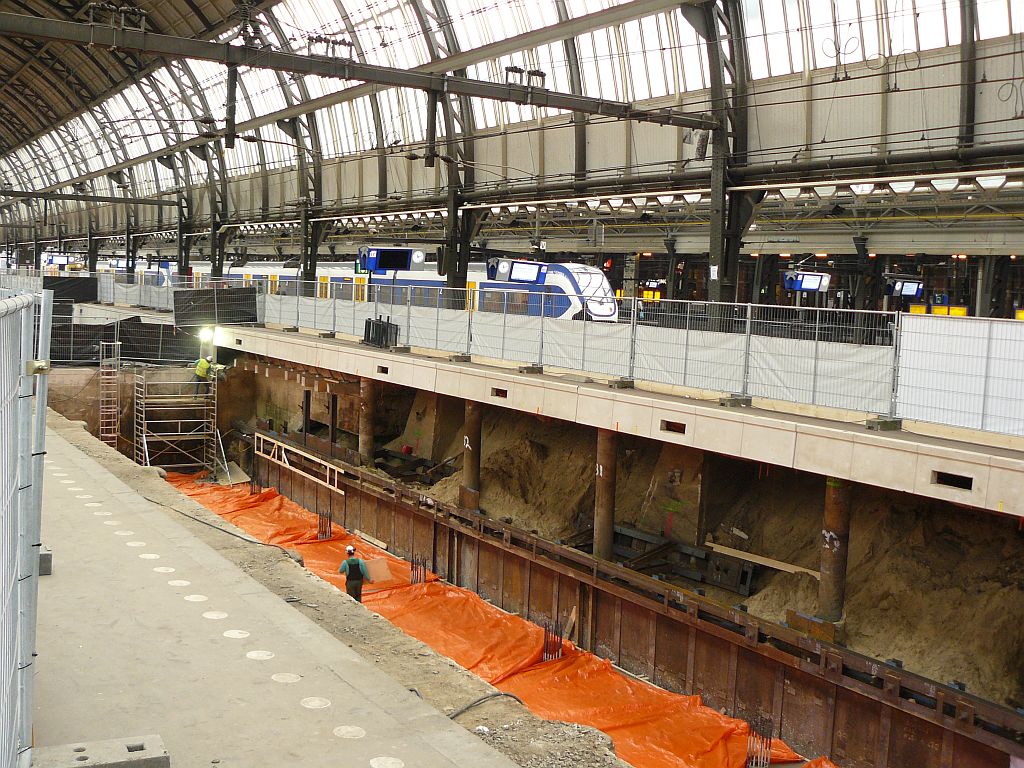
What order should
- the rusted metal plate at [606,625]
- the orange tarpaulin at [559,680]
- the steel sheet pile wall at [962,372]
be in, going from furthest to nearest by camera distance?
the rusted metal plate at [606,625]
the orange tarpaulin at [559,680]
the steel sheet pile wall at [962,372]

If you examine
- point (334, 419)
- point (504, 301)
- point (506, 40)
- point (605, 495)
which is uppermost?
point (506, 40)

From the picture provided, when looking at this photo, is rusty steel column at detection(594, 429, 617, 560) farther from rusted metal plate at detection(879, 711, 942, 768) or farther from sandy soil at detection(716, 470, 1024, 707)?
rusted metal plate at detection(879, 711, 942, 768)

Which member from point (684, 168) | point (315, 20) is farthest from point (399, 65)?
point (684, 168)

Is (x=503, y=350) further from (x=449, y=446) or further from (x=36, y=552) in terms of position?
(x=36, y=552)

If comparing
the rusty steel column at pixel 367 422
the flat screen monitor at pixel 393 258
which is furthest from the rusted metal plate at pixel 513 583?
the flat screen monitor at pixel 393 258

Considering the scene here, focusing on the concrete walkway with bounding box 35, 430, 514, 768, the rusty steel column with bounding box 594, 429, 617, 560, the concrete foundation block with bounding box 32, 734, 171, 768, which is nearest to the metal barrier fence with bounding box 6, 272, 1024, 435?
the rusty steel column with bounding box 594, 429, 617, 560

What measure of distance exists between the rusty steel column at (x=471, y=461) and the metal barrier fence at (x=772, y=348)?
163 centimetres

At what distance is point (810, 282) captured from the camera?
3581cm

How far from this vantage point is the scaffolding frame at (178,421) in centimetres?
3253

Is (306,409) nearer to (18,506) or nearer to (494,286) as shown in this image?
(494,286)

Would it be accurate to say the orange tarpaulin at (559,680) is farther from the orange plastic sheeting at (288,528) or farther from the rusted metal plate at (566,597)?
the rusted metal plate at (566,597)

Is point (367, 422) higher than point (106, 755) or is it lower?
lower

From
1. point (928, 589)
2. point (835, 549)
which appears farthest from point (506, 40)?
point (928, 589)

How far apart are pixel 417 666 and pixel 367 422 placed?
18.6 m
